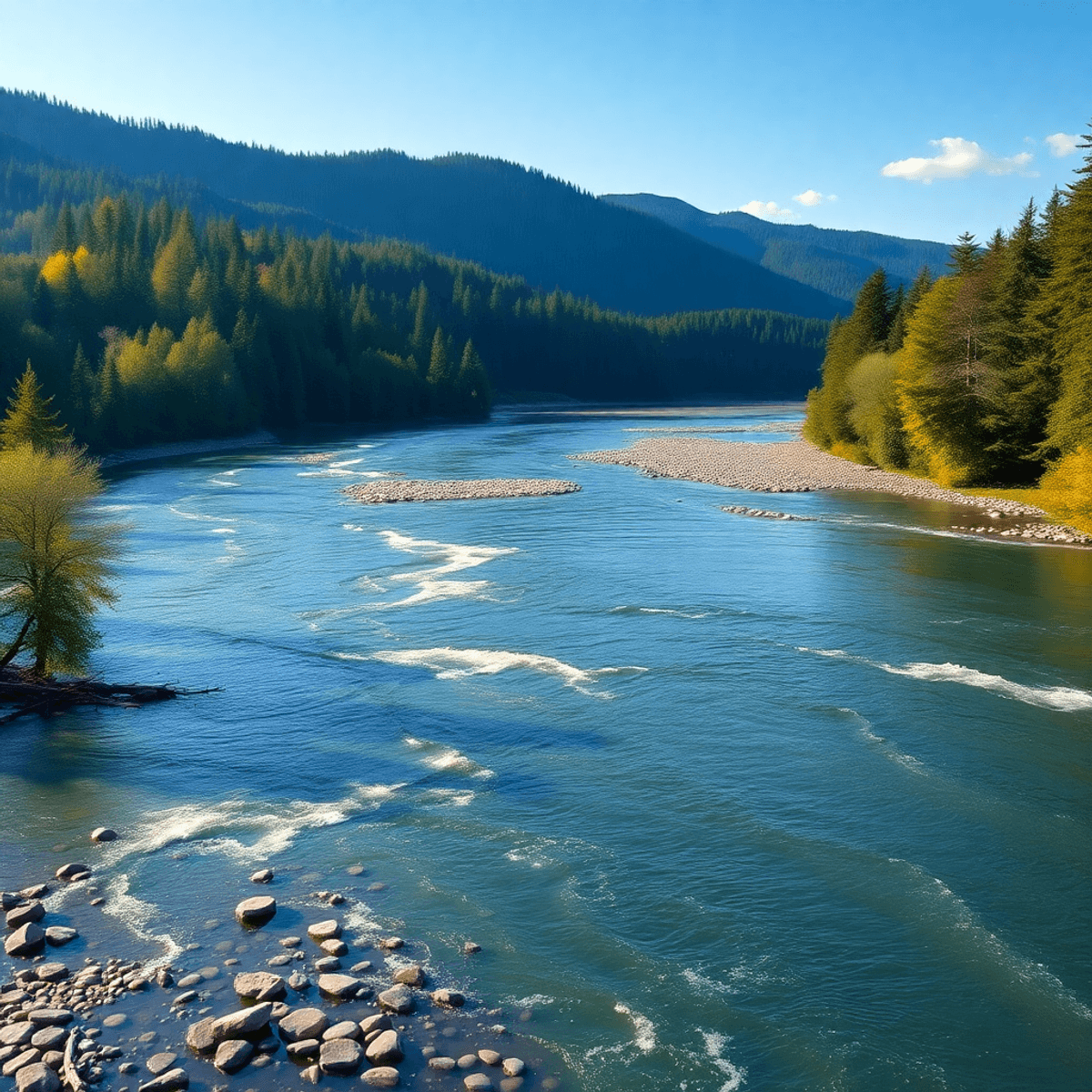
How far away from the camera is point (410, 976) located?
14.7 metres

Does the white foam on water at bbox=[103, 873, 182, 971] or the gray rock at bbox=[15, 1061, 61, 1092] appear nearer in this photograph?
the gray rock at bbox=[15, 1061, 61, 1092]

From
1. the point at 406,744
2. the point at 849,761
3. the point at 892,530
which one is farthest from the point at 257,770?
the point at 892,530

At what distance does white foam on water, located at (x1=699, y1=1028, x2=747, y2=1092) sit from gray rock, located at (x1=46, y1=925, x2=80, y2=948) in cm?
962

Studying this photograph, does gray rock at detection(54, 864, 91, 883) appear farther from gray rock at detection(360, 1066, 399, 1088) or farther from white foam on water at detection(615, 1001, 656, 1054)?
white foam on water at detection(615, 1001, 656, 1054)

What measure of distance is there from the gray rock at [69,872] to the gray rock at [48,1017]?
431 centimetres

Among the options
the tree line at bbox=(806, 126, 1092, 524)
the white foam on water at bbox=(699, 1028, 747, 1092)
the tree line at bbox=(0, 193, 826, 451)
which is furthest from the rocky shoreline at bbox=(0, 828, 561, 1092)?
the tree line at bbox=(0, 193, 826, 451)

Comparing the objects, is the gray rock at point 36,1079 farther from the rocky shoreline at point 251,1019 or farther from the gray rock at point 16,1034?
the gray rock at point 16,1034

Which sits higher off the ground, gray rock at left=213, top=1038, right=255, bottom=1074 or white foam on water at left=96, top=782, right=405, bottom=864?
gray rock at left=213, top=1038, right=255, bottom=1074

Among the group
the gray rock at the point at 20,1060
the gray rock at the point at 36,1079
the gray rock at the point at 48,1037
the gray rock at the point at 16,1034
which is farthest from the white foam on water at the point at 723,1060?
the gray rock at the point at 16,1034

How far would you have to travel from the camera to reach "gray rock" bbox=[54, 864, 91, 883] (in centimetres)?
1772

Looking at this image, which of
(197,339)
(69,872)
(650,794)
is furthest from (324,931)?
(197,339)

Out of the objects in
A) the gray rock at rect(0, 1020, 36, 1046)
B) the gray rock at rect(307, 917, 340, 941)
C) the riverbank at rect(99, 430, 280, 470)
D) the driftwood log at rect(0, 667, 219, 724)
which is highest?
the gray rock at rect(307, 917, 340, 941)

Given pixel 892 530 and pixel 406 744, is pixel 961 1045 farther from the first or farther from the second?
pixel 892 530

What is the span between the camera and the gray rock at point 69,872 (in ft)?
58.1
